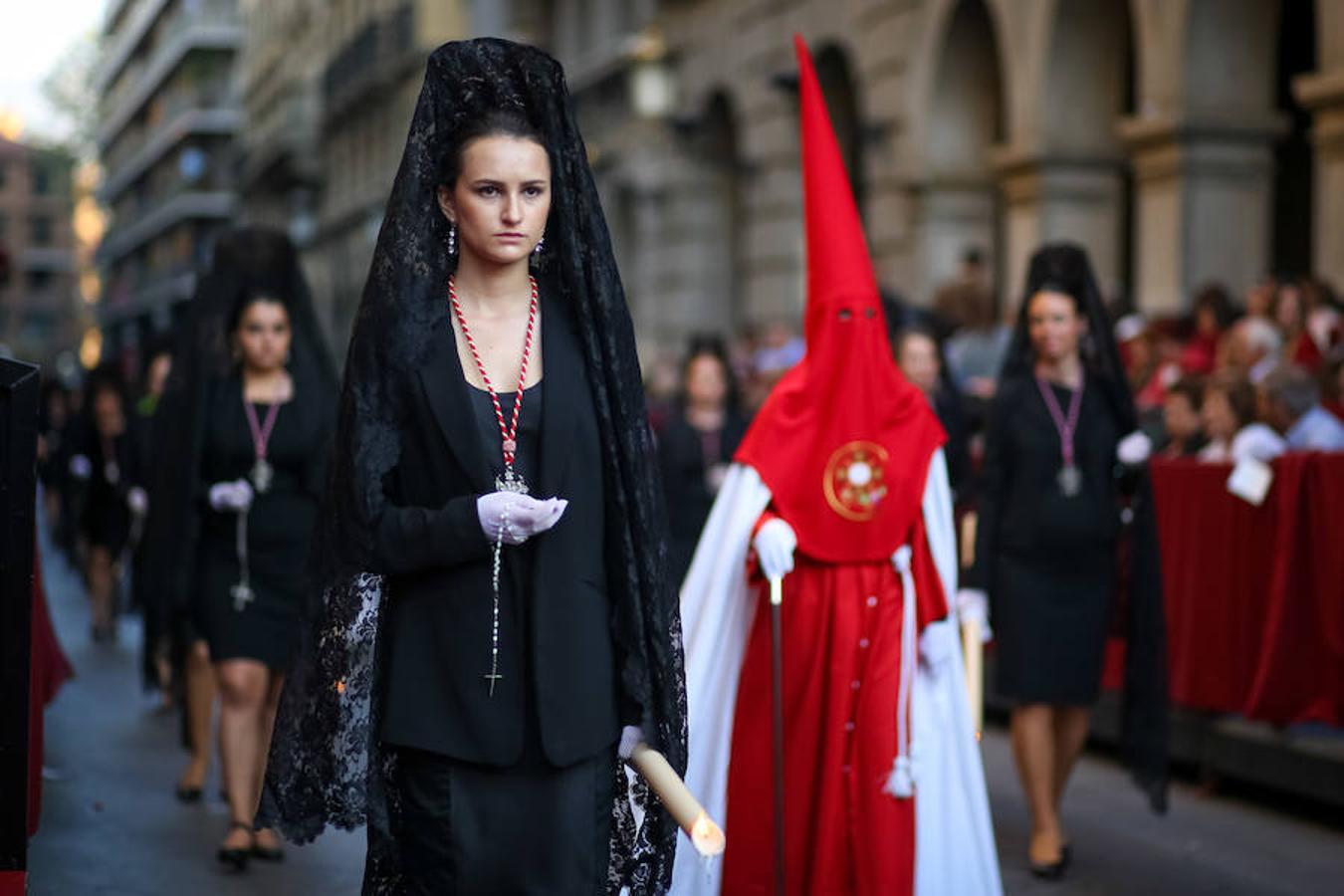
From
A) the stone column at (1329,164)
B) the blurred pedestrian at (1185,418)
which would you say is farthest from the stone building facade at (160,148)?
the blurred pedestrian at (1185,418)

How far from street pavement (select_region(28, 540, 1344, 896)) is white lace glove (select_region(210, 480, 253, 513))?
1.27m

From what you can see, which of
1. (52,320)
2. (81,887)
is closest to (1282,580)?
(81,887)

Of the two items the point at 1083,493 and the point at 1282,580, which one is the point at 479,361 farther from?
the point at 1282,580

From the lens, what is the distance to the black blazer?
3963 mm

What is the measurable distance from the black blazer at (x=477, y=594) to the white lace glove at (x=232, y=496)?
12.8 feet

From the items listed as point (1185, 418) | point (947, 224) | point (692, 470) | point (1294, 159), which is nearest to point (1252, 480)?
point (1185, 418)

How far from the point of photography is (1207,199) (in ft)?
47.6

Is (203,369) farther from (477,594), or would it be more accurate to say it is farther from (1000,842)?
(477,594)

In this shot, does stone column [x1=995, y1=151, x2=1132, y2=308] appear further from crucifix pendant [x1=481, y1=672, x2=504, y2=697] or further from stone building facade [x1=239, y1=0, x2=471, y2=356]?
stone building facade [x1=239, y1=0, x2=471, y2=356]

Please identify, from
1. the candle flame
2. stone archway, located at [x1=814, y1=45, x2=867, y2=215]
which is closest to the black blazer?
the candle flame

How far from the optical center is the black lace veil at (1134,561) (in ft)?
25.4

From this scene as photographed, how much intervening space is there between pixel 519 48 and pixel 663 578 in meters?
1.07

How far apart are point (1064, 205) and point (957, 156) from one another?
1953 millimetres

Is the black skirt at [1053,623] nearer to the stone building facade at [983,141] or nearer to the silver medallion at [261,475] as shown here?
the silver medallion at [261,475]
